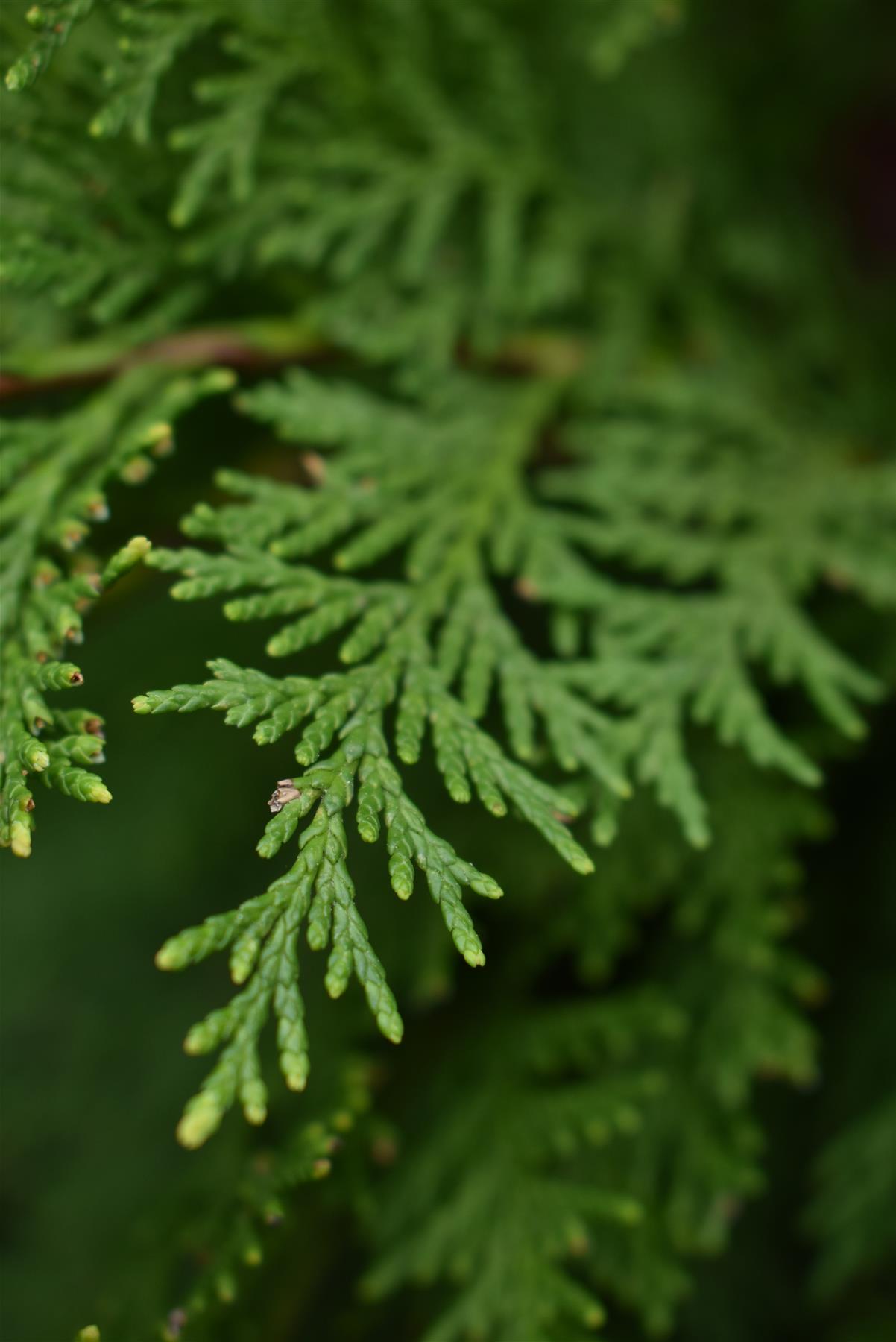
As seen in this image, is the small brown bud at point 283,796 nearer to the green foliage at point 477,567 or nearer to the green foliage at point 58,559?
the green foliage at point 477,567

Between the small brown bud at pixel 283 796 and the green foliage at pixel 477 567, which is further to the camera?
the green foliage at pixel 477 567

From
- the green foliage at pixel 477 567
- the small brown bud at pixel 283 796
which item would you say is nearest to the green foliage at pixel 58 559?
the green foliage at pixel 477 567

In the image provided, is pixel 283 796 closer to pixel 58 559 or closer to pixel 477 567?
pixel 477 567

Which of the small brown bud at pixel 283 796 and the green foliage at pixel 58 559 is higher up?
the green foliage at pixel 58 559

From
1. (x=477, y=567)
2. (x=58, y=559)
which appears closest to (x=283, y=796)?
(x=477, y=567)

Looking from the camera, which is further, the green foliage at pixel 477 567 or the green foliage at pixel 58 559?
the green foliage at pixel 477 567

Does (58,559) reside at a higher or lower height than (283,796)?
higher

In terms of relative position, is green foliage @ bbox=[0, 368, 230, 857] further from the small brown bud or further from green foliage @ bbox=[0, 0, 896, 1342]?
the small brown bud

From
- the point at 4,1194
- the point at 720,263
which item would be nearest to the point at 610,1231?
the point at 4,1194

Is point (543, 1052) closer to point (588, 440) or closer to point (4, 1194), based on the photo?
point (588, 440)
